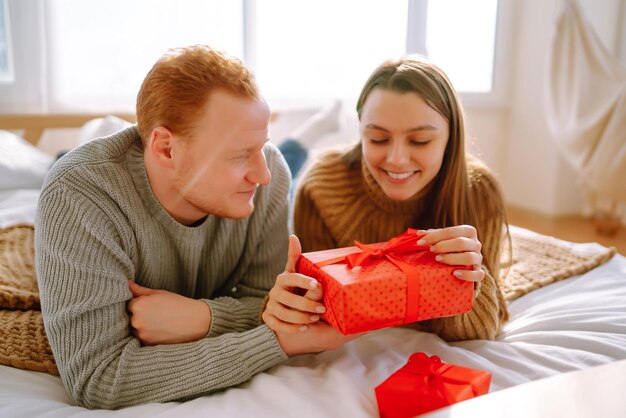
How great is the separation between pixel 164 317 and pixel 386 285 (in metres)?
0.38

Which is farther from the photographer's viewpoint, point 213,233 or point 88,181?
point 213,233

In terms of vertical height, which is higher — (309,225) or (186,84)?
(186,84)

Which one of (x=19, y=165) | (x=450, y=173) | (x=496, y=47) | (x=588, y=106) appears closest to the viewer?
(x=450, y=173)

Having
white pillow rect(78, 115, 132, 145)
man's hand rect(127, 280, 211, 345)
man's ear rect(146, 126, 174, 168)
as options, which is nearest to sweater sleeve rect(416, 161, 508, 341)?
man's hand rect(127, 280, 211, 345)

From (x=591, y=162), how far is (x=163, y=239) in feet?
7.37

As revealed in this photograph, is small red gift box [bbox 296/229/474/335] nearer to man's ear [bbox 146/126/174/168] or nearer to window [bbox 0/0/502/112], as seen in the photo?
man's ear [bbox 146/126/174/168]

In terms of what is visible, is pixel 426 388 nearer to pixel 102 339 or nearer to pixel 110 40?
pixel 102 339

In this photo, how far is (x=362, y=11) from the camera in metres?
2.92

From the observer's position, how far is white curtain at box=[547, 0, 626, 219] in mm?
2545

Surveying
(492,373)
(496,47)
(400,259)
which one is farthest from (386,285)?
(496,47)

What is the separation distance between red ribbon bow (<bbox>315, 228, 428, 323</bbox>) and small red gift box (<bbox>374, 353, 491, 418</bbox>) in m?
0.08

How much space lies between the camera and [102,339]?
87 centimetres

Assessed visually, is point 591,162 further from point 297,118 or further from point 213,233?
point 213,233

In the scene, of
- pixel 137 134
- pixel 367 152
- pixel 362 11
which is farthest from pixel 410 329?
pixel 362 11
